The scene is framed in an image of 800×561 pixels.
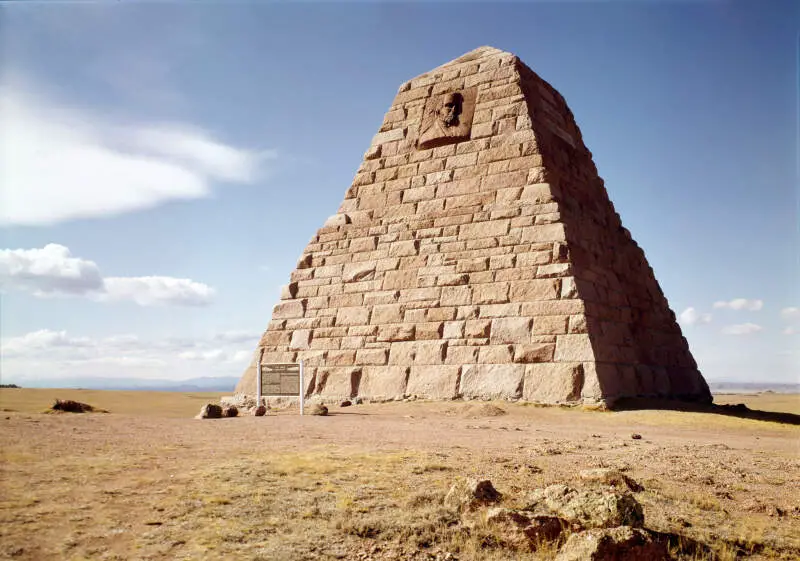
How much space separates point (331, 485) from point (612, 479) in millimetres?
2027

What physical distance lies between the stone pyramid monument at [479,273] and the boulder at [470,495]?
21.3ft

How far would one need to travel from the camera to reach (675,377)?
1416cm

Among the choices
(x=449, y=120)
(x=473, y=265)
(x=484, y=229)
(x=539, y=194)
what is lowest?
(x=473, y=265)

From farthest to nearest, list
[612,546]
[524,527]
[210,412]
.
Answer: [210,412] < [524,527] < [612,546]

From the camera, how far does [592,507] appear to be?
12.6 feet

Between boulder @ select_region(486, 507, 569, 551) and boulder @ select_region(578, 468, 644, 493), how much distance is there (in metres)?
1.12

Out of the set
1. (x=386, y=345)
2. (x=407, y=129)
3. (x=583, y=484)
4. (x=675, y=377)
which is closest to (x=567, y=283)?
(x=386, y=345)

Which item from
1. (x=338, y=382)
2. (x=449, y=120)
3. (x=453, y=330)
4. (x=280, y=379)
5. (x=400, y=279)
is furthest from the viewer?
(x=449, y=120)

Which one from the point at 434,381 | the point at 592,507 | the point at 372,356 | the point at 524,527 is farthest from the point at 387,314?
the point at 524,527

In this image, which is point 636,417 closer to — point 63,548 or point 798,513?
point 798,513

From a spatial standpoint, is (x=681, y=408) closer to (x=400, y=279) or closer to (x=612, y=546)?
(x=400, y=279)

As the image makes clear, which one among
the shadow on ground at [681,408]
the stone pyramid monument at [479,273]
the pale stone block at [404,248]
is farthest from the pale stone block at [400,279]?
the shadow on ground at [681,408]

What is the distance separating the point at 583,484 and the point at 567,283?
6.77 meters

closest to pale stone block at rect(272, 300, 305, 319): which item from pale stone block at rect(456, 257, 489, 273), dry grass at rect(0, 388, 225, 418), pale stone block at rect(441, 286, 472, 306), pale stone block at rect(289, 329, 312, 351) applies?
pale stone block at rect(289, 329, 312, 351)
